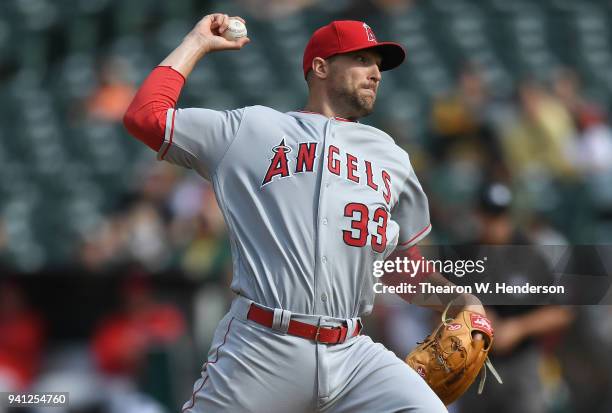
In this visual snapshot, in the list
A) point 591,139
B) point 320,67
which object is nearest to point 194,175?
point 591,139

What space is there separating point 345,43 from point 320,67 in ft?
0.36

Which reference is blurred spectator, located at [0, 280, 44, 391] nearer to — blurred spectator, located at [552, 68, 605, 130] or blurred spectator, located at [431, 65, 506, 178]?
blurred spectator, located at [431, 65, 506, 178]

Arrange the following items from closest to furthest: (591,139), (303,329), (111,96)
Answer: (303,329)
(591,139)
(111,96)

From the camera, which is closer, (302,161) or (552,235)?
(302,161)

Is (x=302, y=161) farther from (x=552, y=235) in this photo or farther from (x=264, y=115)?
(x=552, y=235)

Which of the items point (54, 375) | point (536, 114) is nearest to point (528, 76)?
point (536, 114)

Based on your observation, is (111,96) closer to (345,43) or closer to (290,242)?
(345,43)

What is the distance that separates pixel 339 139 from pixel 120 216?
12.3ft

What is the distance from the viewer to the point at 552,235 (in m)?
5.21

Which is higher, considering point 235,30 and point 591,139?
point 235,30

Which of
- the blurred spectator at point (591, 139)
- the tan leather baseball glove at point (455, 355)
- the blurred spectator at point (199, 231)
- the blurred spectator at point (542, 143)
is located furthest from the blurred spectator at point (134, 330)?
the blurred spectator at point (591, 139)

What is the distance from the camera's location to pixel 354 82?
283 centimetres

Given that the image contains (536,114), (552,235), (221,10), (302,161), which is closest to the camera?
(302,161)

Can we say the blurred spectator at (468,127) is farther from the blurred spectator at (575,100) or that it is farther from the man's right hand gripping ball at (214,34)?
the man's right hand gripping ball at (214,34)
